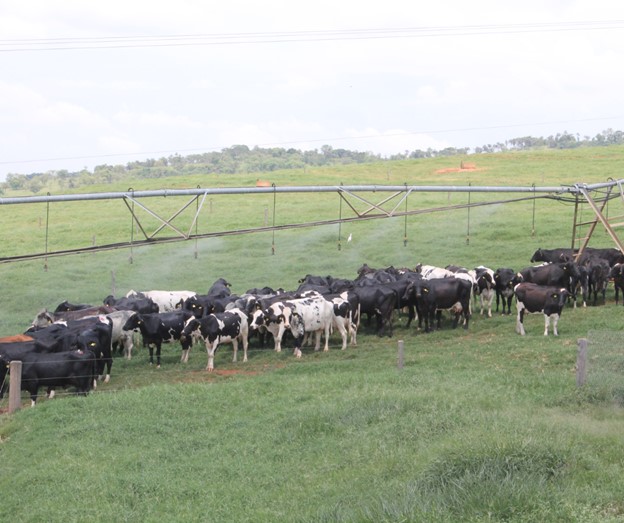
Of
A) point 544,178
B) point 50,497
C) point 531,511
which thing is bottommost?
point 50,497

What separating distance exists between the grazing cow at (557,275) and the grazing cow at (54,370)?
15650 mm

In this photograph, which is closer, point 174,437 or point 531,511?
point 531,511

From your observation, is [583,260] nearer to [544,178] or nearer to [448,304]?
[448,304]

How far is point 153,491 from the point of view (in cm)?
1362

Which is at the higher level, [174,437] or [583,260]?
[583,260]

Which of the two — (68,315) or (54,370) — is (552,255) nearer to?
(68,315)

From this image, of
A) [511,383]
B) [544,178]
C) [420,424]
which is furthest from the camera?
[544,178]

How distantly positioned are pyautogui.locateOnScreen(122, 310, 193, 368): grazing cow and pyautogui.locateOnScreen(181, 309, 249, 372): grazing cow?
442mm

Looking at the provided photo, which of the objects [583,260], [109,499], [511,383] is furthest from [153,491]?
[583,260]

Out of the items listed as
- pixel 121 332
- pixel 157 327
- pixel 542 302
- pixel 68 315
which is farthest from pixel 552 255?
pixel 68 315

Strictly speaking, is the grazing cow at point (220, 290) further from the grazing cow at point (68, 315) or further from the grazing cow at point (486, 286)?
the grazing cow at point (486, 286)

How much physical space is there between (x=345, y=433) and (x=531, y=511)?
5.52m

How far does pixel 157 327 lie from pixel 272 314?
10.7ft

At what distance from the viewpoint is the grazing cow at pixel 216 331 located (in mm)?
24703
